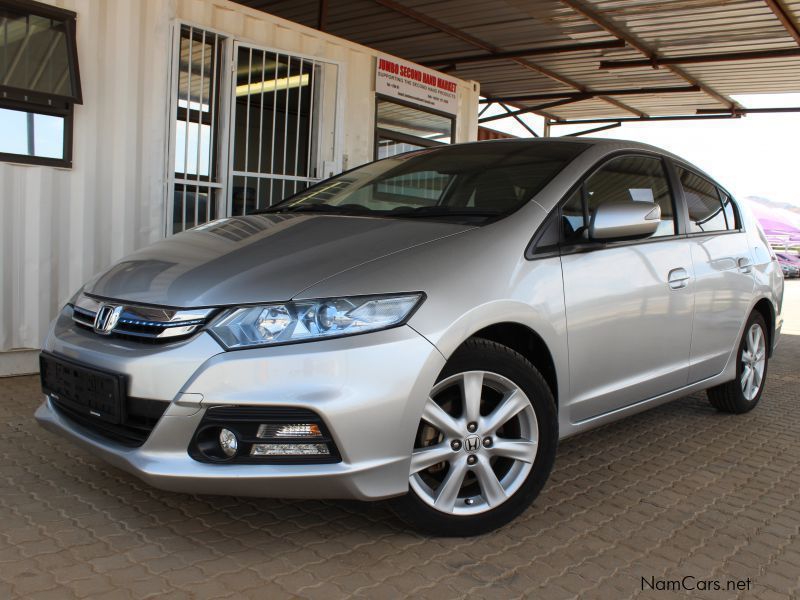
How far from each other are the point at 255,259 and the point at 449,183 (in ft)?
3.72

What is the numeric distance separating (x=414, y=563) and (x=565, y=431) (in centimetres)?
89

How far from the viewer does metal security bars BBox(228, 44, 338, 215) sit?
6332 mm

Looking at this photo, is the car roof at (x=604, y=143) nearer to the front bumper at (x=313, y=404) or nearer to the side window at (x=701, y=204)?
the side window at (x=701, y=204)

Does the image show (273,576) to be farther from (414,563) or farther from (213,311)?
(213,311)

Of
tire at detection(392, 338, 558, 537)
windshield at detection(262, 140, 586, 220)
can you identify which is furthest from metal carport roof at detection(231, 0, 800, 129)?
tire at detection(392, 338, 558, 537)

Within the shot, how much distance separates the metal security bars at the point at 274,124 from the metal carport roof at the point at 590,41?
1724 millimetres

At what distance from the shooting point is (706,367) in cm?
391

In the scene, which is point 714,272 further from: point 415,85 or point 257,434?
point 415,85

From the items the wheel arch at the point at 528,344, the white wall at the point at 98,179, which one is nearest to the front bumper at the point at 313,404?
the wheel arch at the point at 528,344

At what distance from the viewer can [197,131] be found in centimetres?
576

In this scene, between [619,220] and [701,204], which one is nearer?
[619,220]

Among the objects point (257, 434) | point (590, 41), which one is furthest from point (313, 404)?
point (590, 41)

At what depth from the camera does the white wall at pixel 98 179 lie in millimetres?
4738

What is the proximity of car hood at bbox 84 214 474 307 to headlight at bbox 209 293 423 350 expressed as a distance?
5cm
